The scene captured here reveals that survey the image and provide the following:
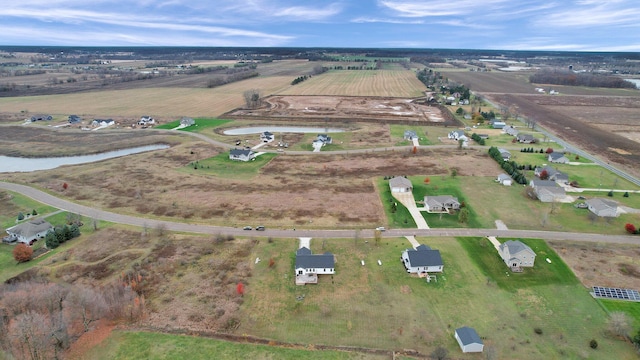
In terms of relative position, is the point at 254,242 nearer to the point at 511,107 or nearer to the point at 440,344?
the point at 440,344

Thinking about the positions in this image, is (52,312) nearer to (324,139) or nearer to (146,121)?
(324,139)

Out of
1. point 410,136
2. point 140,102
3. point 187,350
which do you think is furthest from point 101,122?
point 187,350

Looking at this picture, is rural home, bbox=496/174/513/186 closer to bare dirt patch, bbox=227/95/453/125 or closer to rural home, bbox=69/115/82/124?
bare dirt patch, bbox=227/95/453/125

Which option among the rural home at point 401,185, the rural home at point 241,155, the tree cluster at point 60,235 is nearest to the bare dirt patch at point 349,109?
the rural home at point 241,155

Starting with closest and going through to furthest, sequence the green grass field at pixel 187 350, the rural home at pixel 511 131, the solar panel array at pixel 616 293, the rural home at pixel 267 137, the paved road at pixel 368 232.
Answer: the green grass field at pixel 187 350, the solar panel array at pixel 616 293, the paved road at pixel 368 232, the rural home at pixel 267 137, the rural home at pixel 511 131

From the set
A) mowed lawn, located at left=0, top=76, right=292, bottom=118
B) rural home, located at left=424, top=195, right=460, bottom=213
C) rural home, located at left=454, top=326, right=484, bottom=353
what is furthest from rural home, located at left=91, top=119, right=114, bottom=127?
rural home, located at left=454, top=326, right=484, bottom=353

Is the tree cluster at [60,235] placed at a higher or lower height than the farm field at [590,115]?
lower

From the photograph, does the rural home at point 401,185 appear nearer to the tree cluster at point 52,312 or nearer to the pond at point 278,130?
the tree cluster at point 52,312
